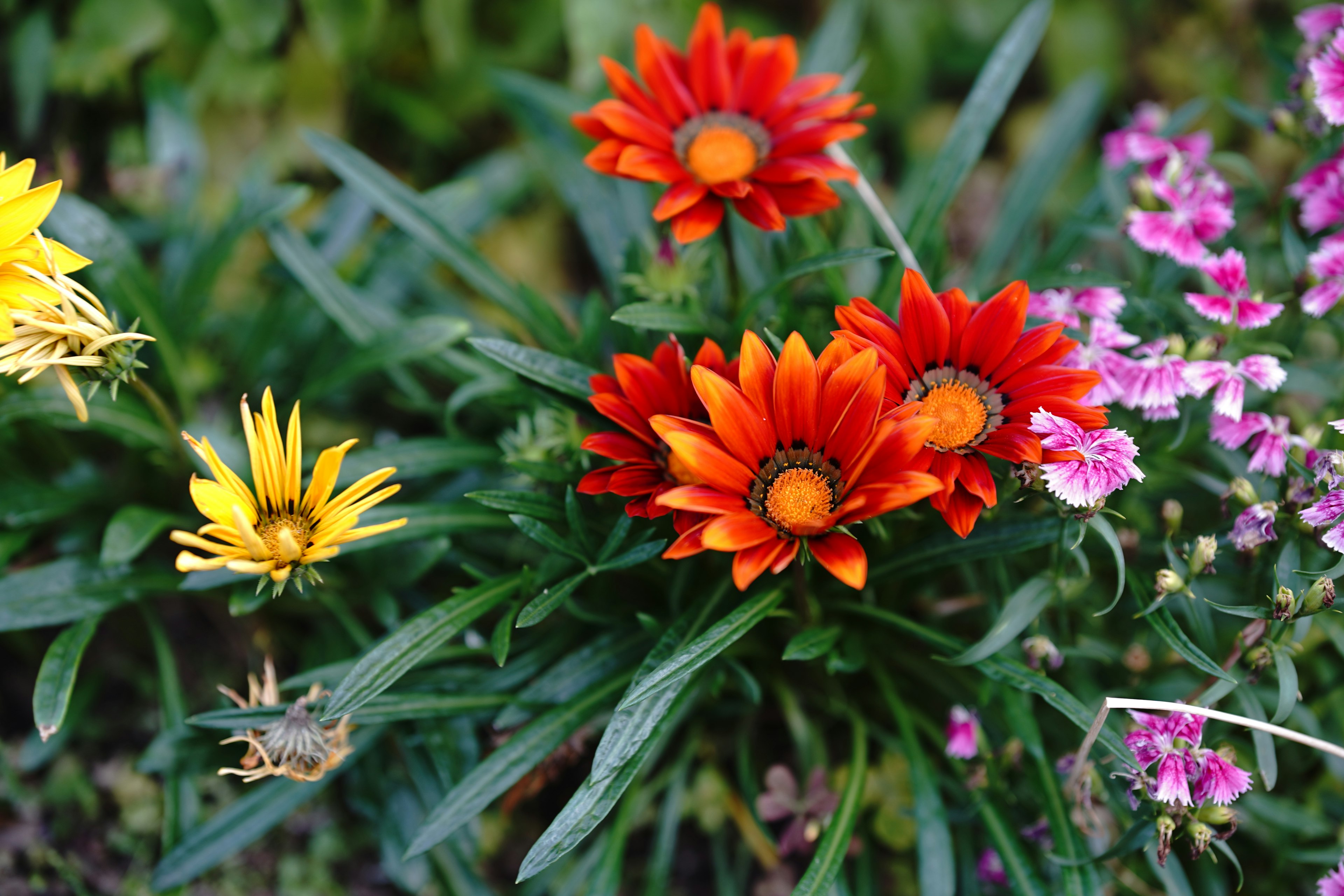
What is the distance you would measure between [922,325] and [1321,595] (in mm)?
560

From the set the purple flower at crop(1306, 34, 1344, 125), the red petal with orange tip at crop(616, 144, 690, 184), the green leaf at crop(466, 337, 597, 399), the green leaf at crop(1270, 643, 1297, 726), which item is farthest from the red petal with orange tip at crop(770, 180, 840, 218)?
the green leaf at crop(1270, 643, 1297, 726)

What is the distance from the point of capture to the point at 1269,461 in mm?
1233

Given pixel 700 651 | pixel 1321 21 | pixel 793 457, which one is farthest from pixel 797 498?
pixel 1321 21

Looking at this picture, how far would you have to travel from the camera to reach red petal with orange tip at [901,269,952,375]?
1109 millimetres

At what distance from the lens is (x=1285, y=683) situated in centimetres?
112

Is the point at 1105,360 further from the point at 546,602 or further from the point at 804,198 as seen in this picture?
the point at 546,602

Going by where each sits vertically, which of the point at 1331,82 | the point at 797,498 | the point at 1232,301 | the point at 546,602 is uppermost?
the point at 1331,82

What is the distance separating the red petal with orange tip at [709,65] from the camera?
140 cm

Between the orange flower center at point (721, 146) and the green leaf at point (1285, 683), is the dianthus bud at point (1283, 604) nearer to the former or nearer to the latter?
the green leaf at point (1285, 683)

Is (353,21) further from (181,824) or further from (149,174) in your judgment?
(181,824)

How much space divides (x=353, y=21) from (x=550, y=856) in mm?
1739

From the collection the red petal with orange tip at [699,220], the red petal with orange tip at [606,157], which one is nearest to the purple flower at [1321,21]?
the red petal with orange tip at [699,220]

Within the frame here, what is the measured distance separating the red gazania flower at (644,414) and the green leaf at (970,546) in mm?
403

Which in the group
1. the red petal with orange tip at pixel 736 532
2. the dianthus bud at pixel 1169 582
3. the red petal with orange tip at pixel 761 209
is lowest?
the dianthus bud at pixel 1169 582
